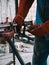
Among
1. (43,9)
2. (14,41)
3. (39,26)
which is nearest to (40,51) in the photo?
(43,9)

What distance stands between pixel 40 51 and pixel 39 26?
0.49 m

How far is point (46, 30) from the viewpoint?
59.8 inches

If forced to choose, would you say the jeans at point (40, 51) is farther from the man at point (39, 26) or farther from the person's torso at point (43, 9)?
the person's torso at point (43, 9)

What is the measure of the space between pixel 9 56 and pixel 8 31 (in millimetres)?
2195

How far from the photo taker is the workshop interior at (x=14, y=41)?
1584 mm

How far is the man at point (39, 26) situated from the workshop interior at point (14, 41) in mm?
70

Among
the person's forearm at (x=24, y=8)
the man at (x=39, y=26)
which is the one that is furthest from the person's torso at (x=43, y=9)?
the person's forearm at (x=24, y=8)

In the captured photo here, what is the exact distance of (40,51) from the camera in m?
2.01

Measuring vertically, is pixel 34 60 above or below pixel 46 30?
below

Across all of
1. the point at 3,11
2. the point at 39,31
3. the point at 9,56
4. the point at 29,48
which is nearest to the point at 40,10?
the point at 39,31

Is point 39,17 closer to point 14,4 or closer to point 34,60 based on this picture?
point 34,60

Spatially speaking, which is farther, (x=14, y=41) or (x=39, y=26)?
(x=14, y=41)

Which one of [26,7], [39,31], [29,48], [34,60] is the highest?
[26,7]

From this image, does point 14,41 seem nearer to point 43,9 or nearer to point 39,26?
point 43,9
